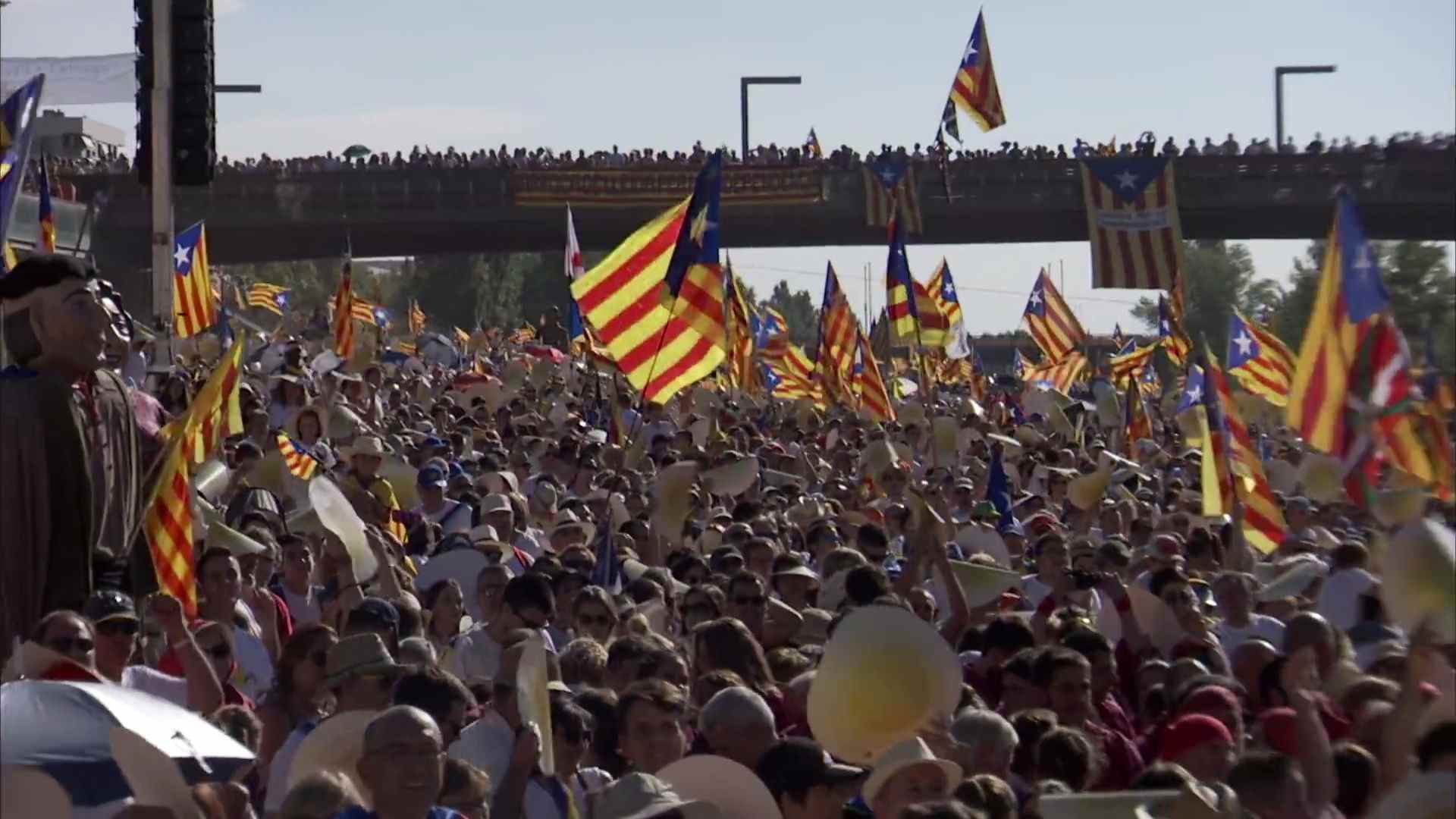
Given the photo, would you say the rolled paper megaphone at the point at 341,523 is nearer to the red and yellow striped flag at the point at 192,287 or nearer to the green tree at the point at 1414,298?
the green tree at the point at 1414,298

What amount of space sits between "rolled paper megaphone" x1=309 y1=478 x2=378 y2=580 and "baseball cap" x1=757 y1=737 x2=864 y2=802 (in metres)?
3.15

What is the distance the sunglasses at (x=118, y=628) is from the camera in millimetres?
7504

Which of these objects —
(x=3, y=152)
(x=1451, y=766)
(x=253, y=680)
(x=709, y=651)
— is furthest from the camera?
(x=253, y=680)

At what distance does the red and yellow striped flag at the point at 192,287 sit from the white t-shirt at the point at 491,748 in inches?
638

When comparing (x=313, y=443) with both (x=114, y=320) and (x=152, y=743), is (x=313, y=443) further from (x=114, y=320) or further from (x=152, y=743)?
(x=152, y=743)

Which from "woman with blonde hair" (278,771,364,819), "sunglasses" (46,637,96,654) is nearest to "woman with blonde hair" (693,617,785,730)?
"sunglasses" (46,637,96,654)

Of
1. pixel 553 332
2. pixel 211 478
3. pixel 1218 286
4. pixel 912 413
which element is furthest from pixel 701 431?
pixel 1218 286

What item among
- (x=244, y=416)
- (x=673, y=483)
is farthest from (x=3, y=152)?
(x=244, y=416)

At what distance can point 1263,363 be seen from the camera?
25094mm

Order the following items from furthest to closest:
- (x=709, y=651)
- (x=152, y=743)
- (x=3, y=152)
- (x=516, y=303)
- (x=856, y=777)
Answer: (x=516, y=303) → (x=709, y=651) → (x=3, y=152) → (x=856, y=777) → (x=152, y=743)

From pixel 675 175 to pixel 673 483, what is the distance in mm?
41142

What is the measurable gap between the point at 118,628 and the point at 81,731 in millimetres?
2782

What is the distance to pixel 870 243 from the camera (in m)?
60.1

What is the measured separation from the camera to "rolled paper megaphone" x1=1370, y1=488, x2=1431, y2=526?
26.5 ft
